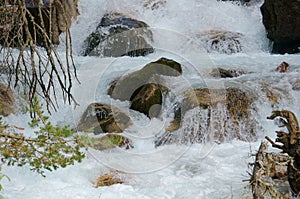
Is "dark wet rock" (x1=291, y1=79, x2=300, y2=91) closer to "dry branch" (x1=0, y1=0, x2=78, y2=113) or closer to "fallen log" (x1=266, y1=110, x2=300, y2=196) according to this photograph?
"fallen log" (x1=266, y1=110, x2=300, y2=196)

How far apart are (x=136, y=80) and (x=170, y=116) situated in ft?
2.81

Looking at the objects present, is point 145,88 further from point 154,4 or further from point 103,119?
point 154,4

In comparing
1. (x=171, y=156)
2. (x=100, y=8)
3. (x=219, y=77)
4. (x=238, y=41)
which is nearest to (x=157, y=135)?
(x=171, y=156)

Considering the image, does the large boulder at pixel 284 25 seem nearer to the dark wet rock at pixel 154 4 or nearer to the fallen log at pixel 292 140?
the dark wet rock at pixel 154 4

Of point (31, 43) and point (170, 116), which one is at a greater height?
point (31, 43)

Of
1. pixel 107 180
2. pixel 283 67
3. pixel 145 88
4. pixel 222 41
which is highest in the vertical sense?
pixel 222 41

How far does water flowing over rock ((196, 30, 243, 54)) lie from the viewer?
9.45 metres

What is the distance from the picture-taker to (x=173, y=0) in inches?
460

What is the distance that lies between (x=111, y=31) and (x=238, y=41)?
267 cm

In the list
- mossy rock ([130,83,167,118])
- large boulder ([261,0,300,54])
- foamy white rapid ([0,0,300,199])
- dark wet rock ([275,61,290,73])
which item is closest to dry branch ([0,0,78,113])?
foamy white rapid ([0,0,300,199])

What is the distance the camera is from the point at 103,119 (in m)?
5.75

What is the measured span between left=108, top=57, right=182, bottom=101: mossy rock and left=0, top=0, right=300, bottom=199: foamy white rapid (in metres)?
0.13

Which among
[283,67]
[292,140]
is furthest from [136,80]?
[292,140]

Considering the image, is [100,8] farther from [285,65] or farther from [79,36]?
[285,65]
